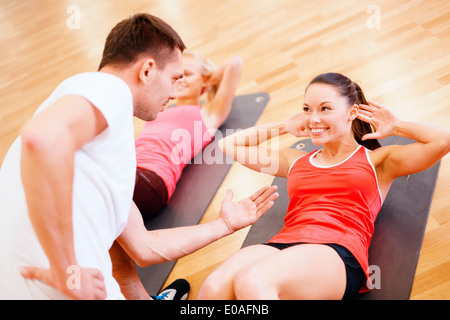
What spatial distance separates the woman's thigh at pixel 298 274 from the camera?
1234 mm

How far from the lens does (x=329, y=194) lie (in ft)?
5.28

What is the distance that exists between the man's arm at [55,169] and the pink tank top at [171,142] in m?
1.21

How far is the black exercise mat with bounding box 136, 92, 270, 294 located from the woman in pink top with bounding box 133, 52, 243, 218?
0.22ft

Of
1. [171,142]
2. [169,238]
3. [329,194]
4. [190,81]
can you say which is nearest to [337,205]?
[329,194]

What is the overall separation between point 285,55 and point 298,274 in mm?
2440

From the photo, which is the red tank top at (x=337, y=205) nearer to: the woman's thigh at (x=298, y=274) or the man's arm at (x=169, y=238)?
the woman's thigh at (x=298, y=274)

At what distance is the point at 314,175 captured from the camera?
168 cm

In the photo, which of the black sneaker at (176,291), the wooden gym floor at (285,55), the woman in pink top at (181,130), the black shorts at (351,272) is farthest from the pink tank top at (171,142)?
the black shorts at (351,272)

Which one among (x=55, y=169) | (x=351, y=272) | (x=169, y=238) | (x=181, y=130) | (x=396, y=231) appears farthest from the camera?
(x=181, y=130)

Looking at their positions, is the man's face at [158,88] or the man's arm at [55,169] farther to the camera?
the man's face at [158,88]

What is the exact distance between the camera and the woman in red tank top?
1.30 meters

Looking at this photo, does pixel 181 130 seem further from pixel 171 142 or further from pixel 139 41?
pixel 139 41
